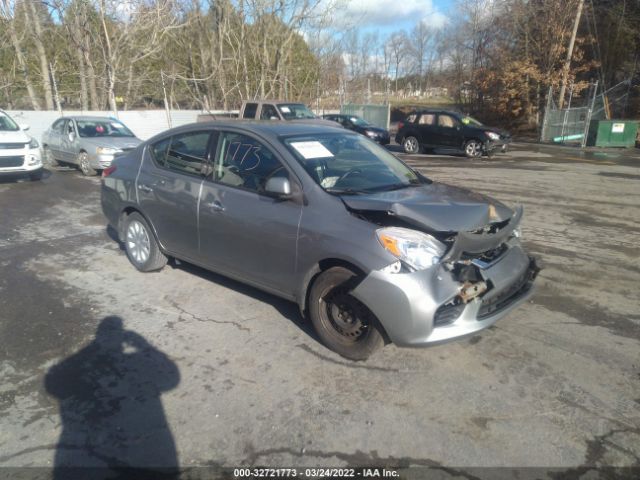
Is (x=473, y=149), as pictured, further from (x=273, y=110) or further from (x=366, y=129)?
(x=273, y=110)

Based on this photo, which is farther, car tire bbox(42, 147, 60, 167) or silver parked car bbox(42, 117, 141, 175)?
car tire bbox(42, 147, 60, 167)

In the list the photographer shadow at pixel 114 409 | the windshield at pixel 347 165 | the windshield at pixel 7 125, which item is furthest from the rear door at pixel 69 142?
the windshield at pixel 347 165

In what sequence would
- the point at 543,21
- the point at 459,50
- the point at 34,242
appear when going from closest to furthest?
the point at 34,242 < the point at 543,21 < the point at 459,50

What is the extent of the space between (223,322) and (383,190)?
183 cm

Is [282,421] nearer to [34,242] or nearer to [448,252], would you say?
[448,252]

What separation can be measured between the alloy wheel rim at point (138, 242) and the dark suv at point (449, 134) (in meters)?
14.4

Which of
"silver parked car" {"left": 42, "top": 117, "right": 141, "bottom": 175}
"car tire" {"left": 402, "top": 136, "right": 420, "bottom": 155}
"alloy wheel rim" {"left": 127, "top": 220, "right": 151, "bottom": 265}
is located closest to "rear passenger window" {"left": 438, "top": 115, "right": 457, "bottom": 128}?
"car tire" {"left": 402, "top": 136, "right": 420, "bottom": 155}

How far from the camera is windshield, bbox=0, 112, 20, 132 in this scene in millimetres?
11452

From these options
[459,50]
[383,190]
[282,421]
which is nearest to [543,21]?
[459,50]

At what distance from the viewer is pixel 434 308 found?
301 cm

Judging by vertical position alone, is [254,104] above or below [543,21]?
below

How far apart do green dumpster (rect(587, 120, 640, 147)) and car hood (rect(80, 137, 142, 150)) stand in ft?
64.4

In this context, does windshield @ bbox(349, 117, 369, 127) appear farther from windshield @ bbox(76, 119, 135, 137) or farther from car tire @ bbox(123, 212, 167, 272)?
car tire @ bbox(123, 212, 167, 272)

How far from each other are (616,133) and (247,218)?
2220 cm
